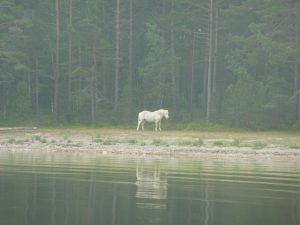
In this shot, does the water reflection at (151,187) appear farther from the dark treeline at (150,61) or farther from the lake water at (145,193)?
the dark treeline at (150,61)

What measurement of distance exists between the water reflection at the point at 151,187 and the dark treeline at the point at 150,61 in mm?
26791

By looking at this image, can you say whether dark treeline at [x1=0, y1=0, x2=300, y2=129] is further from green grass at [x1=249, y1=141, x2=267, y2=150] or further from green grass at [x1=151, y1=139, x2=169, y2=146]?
green grass at [x1=151, y1=139, x2=169, y2=146]

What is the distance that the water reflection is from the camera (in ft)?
47.8

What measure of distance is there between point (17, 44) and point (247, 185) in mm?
45816

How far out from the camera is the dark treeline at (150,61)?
52781 millimetres

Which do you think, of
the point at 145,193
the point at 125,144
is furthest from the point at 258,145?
the point at 145,193

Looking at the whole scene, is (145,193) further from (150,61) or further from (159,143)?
(150,61)

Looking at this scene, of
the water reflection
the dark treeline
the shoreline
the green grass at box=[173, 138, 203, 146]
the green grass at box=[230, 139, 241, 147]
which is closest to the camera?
the water reflection

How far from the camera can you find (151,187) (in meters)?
17.7

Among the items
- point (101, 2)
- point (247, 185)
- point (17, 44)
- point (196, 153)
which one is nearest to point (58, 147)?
point (196, 153)

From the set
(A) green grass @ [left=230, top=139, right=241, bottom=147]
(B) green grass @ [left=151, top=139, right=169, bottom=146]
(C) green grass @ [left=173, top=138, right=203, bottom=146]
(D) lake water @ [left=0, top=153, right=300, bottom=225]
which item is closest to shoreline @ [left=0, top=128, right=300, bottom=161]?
(B) green grass @ [left=151, top=139, right=169, bottom=146]

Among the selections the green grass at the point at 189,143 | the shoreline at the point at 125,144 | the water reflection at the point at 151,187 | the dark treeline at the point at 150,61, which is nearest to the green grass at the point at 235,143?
the shoreline at the point at 125,144

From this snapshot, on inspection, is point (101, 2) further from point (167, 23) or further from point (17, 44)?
point (17, 44)

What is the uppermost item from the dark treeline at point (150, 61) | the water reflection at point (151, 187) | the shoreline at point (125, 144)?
the dark treeline at point (150, 61)
